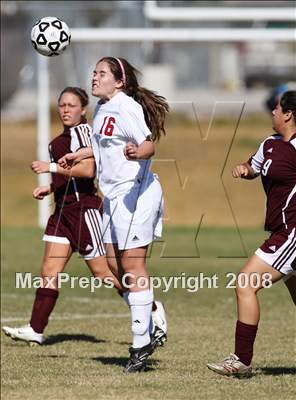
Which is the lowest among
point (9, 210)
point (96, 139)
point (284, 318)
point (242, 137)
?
point (242, 137)

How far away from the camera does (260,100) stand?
48000 mm

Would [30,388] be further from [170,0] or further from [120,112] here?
[170,0]

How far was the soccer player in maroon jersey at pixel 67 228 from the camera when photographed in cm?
948

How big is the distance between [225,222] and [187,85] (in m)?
38.5

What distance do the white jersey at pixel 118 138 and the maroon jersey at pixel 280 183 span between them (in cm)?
91

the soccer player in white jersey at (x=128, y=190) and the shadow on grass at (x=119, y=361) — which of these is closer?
the soccer player in white jersey at (x=128, y=190)

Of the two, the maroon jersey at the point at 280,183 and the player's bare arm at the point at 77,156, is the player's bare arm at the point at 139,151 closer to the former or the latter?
the maroon jersey at the point at 280,183

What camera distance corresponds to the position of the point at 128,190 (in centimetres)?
800

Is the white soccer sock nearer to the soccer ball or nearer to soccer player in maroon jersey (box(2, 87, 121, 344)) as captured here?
soccer player in maroon jersey (box(2, 87, 121, 344))

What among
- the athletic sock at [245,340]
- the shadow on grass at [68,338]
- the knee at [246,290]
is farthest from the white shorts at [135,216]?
the shadow on grass at [68,338]

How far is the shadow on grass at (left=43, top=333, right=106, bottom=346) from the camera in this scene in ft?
32.4

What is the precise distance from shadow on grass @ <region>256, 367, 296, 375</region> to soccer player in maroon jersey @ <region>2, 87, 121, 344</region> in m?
1.79

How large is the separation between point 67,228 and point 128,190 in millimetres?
1693

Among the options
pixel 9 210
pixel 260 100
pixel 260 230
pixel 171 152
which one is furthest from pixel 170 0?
pixel 260 100
